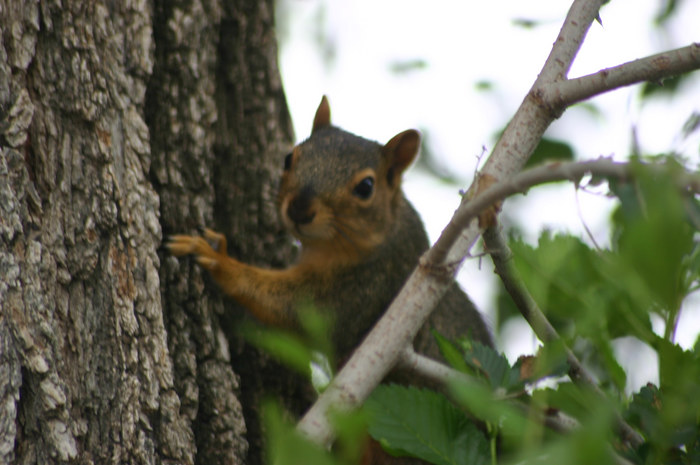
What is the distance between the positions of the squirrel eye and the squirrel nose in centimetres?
24

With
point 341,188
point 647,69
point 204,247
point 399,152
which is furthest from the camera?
point 399,152

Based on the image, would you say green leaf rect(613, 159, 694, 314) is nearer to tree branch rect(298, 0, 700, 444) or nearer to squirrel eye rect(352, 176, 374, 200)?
tree branch rect(298, 0, 700, 444)

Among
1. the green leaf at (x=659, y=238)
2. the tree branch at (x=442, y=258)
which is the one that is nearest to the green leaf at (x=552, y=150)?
the tree branch at (x=442, y=258)

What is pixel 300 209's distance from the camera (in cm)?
216

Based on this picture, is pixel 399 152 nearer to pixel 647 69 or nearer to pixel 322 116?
pixel 322 116

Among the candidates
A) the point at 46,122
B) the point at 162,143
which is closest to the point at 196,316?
the point at 162,143

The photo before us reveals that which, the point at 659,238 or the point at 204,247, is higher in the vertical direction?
the point at 659,238

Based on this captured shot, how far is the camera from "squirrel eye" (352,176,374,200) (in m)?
2.40

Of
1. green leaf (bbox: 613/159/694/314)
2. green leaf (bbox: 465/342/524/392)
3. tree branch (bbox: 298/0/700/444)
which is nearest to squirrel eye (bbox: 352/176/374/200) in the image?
tree branch (bbox: 298/0/700/444)

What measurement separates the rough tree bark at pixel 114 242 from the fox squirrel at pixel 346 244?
9.0 inches

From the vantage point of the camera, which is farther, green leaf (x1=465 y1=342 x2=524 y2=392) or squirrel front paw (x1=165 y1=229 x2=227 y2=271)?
squirrel front paw (x1=165 y1=229 x2=227 y2=271)

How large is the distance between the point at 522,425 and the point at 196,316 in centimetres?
123

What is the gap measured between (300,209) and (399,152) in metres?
0.57

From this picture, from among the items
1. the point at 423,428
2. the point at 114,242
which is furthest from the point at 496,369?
the point at 114,242
